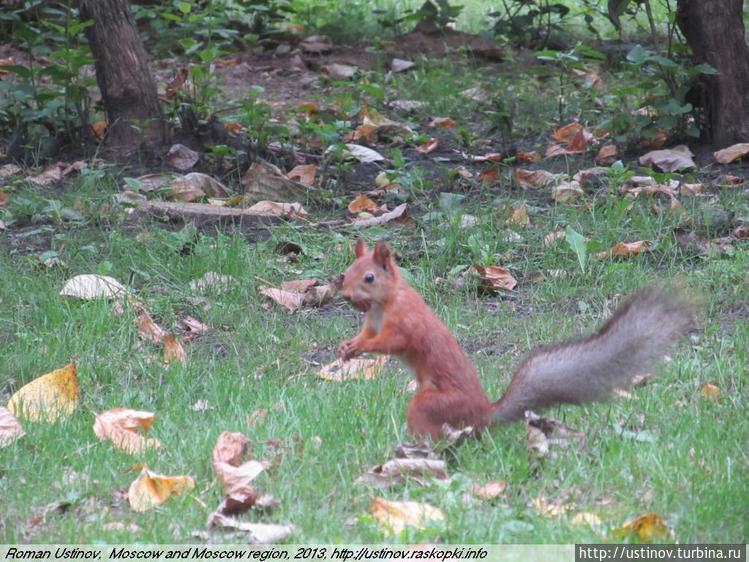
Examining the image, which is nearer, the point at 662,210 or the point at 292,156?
the point at 662,210

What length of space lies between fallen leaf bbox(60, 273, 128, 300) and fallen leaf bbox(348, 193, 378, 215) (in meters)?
1.43

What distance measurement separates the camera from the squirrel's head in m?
3.32

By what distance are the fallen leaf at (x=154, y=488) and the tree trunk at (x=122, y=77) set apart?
12.3 feet

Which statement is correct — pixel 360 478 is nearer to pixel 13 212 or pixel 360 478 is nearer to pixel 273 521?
pixel 273 521

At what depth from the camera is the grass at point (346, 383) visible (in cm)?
280

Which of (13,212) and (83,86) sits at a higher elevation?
(83,86)

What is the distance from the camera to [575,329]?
14.2 ft

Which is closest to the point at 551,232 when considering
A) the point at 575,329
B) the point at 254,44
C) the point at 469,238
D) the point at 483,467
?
the point at 469,238

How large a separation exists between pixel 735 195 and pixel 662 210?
46cm

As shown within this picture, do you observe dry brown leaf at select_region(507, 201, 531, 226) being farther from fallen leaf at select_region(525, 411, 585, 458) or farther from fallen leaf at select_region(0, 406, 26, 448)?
fallen leaf at select_region(0, 406, 26, 448)

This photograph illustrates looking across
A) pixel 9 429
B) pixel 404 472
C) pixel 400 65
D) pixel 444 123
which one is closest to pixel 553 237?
pixel 404 472

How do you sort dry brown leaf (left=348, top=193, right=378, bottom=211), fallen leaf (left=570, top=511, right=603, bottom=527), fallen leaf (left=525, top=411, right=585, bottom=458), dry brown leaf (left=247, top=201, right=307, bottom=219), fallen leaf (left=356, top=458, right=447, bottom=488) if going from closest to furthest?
fallen leaf (left=570, top=511, right=603, bottom=527) < fallen leaf (left=356, top=458, right=447, bottom=488) < fallen leaf (left=525, top=411, right=585, bottom=458) < dry brown leaf (left=247, top=201, right=307, bottom=219) < dry brown leaf (left=348, top=193, right=378, bottom=211)

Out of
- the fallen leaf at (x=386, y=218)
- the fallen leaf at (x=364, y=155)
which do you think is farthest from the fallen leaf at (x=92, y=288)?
the fallen leaf at (x=364, y=155)

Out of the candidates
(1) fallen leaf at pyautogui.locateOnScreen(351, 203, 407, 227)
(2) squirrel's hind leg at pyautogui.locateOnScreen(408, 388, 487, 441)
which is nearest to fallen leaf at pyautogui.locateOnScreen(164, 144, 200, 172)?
(1) fallen leaf at pyautogui.locateOnScreen(351, 203, 407, 227)
